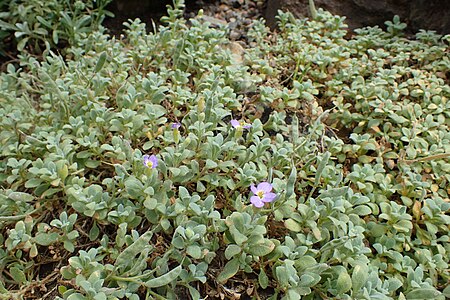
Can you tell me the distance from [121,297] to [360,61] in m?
1.79

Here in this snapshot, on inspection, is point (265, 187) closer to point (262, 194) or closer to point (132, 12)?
point (262, 194)

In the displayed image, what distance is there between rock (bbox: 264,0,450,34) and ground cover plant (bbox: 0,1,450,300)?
20.1 inches

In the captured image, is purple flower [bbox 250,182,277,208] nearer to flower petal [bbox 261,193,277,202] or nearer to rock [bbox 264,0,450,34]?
flower petal [bbox 261,193,277,202]

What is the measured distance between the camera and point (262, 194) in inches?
65.0

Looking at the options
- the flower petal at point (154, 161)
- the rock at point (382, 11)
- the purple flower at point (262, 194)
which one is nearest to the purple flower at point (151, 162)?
the flower petal at point (154, 161)

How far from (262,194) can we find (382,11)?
1992 millimetres

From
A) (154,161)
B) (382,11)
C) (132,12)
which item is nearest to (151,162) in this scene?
(154,161)

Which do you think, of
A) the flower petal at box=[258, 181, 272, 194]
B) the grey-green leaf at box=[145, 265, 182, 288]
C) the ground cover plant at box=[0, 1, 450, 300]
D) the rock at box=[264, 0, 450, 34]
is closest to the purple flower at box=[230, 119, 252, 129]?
the ground cover plant at box=[0, 1, 450, 300]

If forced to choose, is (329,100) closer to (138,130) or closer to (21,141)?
(138,130)

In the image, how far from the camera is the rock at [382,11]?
2.99m

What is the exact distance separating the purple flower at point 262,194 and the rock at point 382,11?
185 centimetres

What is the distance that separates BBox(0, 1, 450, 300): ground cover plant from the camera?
1.57 meters

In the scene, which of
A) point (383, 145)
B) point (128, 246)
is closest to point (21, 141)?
point (128, 246)

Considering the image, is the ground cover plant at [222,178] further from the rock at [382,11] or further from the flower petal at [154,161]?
the rock at [382,11]
